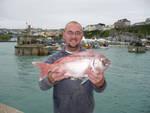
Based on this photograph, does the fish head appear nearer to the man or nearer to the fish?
the fish

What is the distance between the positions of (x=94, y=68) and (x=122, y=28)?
179811 millimetres

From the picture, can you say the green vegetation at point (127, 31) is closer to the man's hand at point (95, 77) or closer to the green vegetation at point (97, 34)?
the green vegetation at point (97, 34)

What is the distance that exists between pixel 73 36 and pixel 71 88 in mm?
625

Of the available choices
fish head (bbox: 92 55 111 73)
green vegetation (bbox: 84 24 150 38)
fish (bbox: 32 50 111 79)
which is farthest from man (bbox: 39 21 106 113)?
green vegetation (bbox: 84 24 150 38)

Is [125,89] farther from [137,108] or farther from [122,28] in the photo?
[122,28]

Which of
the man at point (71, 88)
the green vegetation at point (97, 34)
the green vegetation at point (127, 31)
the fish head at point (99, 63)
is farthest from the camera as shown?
the green vegetation at point (97, 34)

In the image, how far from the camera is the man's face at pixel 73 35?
Result: 3.61m

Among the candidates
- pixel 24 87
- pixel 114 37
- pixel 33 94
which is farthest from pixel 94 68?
pixel 114 37

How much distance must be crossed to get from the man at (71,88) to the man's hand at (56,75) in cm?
1

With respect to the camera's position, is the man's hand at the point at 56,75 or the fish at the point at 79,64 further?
the man's hand at the point at 56,75

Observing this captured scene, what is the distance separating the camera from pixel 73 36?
362 centimetres

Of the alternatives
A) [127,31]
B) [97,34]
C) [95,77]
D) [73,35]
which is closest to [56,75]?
[95,77]

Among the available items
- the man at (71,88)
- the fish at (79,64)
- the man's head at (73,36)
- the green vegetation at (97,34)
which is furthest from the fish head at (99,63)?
the green vegetation at (97,34)

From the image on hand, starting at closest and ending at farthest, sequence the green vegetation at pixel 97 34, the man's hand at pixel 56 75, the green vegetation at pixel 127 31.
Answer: the man's hand at pixel 56 75 < the green vegetation at pixel 127 31 < the green vegetation at pixel 97 34
